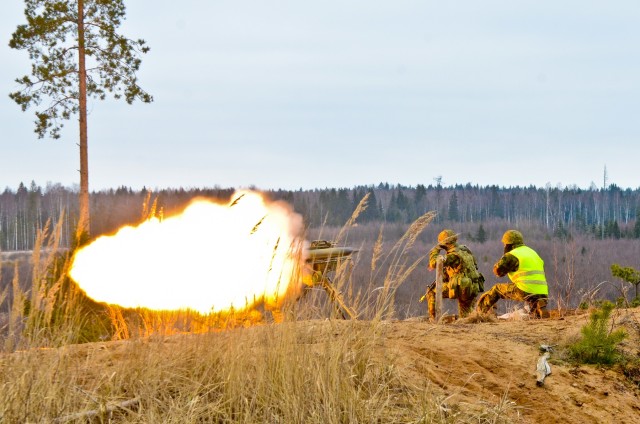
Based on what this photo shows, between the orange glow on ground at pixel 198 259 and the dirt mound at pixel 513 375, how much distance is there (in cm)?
148

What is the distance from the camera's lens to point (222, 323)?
6.82 m

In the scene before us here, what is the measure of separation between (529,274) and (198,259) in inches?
271

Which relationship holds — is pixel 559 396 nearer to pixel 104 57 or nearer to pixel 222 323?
pixel 222 323

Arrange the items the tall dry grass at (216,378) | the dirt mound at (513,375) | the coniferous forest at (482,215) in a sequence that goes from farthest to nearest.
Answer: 1. the coniferous forest at (482,215)
2. the dirt mound at (513,375)
3. the tall dry grass at (216,378)

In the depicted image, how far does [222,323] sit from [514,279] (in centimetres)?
766

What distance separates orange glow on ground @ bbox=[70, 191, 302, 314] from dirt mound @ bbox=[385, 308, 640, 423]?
1.48 metres

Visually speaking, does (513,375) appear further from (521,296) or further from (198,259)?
(521,296)

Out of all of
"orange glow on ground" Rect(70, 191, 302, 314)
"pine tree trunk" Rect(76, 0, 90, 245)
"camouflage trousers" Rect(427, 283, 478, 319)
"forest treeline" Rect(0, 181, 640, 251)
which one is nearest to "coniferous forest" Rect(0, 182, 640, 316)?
"forest treeline" Rect(0, 181, 640, 251)

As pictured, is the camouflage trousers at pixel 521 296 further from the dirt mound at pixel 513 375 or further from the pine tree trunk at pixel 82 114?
the pine tree trunk at pixel 82 114

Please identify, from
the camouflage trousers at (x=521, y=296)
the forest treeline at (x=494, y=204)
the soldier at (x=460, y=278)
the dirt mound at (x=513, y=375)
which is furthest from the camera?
the forest treeline at (x=494, y=204)

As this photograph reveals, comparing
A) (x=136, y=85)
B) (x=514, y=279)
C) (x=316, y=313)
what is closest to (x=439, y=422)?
(x=316, y=313)

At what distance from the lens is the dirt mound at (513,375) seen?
22.1 feet

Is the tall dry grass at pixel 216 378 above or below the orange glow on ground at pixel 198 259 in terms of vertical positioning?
below

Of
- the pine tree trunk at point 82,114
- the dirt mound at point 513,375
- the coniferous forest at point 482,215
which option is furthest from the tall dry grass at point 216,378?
the coniferous forest at point 482,215
